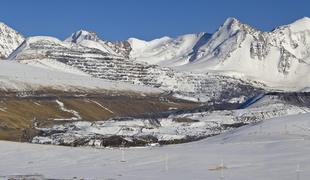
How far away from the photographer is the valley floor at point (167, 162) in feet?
157

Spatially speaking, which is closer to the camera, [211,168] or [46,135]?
[211,168]

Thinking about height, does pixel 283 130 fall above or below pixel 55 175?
above

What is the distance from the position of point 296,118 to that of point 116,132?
9113 centimetres

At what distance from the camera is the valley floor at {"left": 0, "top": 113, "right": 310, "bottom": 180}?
48.0 m

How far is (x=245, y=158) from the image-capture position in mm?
54438

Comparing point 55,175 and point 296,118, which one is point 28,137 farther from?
point 55,175

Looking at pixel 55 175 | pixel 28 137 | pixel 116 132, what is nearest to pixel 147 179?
pixel 55 175

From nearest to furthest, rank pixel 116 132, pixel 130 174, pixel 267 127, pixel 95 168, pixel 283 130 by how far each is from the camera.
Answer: pixel 130 174, pixel 95 168, pixel 283 130, pixel 267 127, pixel 116 132

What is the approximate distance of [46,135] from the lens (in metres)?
164

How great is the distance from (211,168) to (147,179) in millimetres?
6148

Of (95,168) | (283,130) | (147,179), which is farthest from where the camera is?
(283,130)

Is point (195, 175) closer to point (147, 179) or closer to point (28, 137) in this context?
point (147, 179)

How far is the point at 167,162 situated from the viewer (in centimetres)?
5381

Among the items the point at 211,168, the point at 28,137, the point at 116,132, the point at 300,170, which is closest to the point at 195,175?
the point at 211,168
